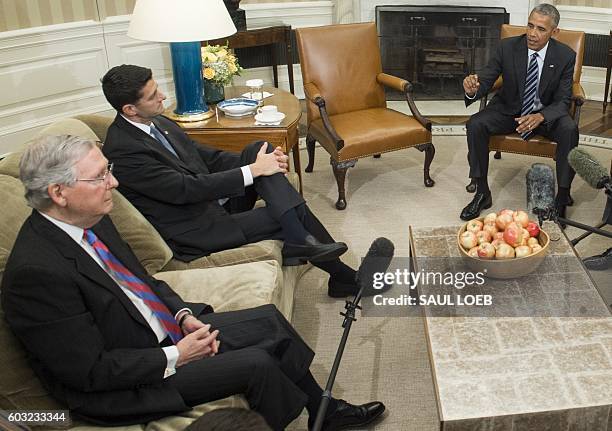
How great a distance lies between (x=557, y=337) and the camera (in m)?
2.31

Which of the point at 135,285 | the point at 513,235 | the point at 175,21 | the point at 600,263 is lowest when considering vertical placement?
the point at 600,263

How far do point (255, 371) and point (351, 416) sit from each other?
24.1 inches

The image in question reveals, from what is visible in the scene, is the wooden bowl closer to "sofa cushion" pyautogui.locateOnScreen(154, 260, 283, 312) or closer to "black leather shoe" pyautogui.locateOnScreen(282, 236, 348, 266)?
"black leather shoe" pyautogui.locateOnScreen(282, 236, 348, 266)

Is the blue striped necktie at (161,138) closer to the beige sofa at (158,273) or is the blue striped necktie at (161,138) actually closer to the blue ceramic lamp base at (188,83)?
the beige sofa at (158,273)

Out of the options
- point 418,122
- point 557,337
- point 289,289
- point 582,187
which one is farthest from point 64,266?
→ point 582,187

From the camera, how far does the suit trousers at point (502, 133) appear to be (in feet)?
13.1

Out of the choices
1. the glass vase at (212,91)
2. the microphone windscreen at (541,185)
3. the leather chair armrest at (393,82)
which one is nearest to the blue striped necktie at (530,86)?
the leather chair armrest at (393,82)

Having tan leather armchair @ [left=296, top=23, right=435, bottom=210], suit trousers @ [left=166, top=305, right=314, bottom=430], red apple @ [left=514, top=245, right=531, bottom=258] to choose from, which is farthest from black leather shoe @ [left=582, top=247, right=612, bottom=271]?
suit trousers @ [left=166, top=305, right=314, bottom=430]

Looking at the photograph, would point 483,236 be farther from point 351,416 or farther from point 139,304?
point 139,304

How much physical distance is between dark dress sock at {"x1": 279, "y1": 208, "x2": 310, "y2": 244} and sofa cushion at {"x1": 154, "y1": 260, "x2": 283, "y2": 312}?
0.31 meters

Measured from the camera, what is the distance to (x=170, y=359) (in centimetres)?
203

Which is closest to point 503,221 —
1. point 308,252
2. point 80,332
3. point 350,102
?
point 308,252

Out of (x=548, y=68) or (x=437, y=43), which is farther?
(x=437, y=43)

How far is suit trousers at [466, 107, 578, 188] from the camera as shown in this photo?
13.1ft
